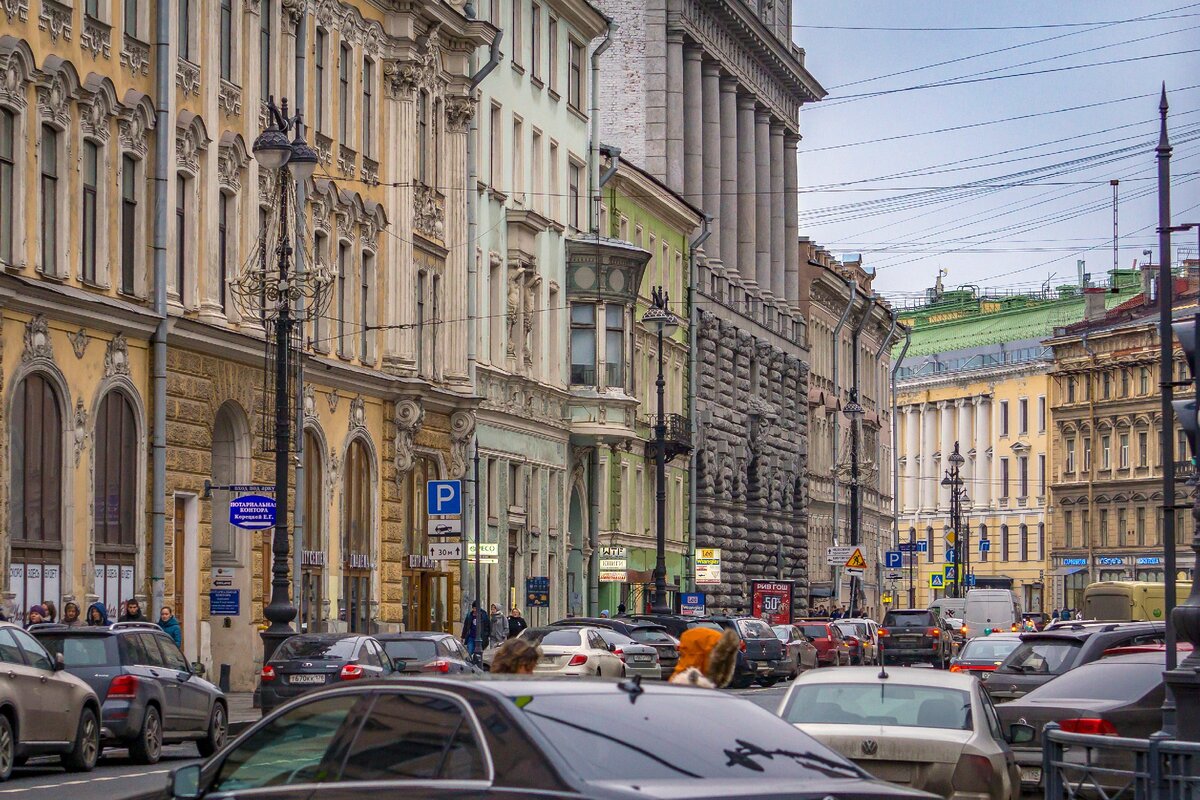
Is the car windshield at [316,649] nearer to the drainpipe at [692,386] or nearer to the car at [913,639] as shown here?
the car at [913,639]

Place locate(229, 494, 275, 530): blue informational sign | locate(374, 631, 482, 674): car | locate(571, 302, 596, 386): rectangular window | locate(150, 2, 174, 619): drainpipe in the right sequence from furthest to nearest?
locate(571, 302, 596, 386): rectangular window, locate(150, 2, 174, 619): drainpipe, locate(229, 494, 275, 530): blue informational sign, locate(374, 631, 482, 674): car

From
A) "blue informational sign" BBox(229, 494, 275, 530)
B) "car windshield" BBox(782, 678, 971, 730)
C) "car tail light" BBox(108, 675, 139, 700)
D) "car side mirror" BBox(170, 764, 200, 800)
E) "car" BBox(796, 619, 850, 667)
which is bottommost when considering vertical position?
"car" BBox(796, 619, 850, 667)

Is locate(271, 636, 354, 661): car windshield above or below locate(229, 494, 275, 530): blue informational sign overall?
below

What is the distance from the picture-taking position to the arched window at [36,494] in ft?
105

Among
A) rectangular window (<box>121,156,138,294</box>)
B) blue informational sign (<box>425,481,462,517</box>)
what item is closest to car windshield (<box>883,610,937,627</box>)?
blue informational sign (<box>425,481,462,517</box>)

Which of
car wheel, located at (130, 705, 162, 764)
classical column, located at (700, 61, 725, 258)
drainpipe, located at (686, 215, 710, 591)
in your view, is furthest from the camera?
classical column, located at (700, 61, 725, 258)

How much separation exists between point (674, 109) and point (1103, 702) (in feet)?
197

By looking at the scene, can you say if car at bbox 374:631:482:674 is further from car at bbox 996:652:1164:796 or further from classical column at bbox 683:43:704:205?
classical column at bbox 683:43:704:205

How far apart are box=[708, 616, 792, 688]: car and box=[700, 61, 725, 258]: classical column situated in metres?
31.0

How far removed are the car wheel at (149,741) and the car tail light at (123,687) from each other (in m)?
0.37

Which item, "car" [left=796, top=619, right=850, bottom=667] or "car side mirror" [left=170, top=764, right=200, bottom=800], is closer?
"car side mirror" [left=170, top=764, right=200, bottom=800]

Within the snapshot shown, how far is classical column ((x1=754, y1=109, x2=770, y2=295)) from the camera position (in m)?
88.5

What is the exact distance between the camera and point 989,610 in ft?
234

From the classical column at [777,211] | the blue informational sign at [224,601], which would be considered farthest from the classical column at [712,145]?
Result: the blue informational sign at [224,601]
